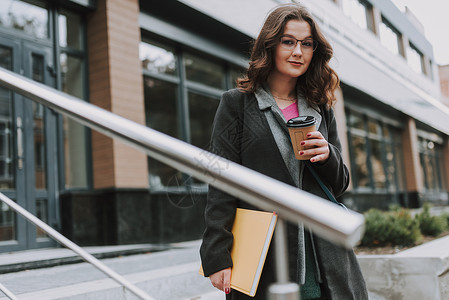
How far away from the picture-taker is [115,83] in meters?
5.89

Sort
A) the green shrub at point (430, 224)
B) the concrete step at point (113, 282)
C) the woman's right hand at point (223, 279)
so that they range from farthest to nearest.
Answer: the green shrub at point (430, 224), the concrete step at point (113, 282), the woman's right hand at point (223, 279)

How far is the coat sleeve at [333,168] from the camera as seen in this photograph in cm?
150

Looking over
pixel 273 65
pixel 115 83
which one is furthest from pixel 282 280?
pixel 115 83

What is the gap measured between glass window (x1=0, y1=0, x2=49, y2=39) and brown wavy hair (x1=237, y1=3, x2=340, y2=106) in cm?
455

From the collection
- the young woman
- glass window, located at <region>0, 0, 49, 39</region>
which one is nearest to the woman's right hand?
the young woman

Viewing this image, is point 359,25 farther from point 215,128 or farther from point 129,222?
point 215,128

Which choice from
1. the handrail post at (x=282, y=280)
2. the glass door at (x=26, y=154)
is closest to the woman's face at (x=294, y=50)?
the handrail post at (x=282, y=280)

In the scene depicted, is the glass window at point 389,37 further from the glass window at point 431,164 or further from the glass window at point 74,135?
the glass window at point 74,135

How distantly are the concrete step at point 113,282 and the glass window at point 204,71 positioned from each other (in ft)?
14.1

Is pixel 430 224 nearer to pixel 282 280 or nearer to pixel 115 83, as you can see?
pixel 115 83

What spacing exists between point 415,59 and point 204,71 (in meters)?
9.26

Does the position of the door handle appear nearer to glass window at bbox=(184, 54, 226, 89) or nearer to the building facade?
the building facade

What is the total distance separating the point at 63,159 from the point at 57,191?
1.37 ft

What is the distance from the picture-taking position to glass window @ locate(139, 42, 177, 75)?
693cm
